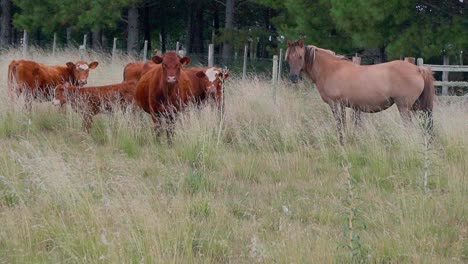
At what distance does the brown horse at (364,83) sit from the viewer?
1003 cm

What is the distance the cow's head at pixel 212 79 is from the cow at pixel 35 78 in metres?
3.02

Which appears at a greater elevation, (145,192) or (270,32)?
(270,32)

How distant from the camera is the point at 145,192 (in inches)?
229

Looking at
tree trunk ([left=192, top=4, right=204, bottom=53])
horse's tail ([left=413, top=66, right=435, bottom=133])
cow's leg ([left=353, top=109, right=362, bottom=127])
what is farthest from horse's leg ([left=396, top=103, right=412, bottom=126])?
tree trunk ([left=192, top=4, right=204, bottom=53])

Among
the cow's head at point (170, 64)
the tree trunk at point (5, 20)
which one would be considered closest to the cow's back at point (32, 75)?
the cow's head at point (170, 64)

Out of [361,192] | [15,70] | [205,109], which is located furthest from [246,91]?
[361,192]

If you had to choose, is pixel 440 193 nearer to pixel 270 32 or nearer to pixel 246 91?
pixel 246 91

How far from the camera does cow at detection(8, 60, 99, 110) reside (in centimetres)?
1212

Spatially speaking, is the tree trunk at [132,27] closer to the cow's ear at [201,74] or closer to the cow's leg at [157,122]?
the cow's ear at [201,74]

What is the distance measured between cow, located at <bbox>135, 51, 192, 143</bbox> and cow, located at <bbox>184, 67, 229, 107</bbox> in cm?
60

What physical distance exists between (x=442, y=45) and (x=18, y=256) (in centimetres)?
1374

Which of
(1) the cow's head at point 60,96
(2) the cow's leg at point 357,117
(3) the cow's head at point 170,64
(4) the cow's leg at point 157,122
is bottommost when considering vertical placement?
(4) the cow's leg at point 157,122

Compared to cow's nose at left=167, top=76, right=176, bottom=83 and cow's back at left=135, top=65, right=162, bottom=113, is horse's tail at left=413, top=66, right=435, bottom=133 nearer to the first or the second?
cow's nose at left=167, top=76, right=176, bottom=83

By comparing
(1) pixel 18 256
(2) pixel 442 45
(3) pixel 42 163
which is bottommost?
(1) pixel 18 256
